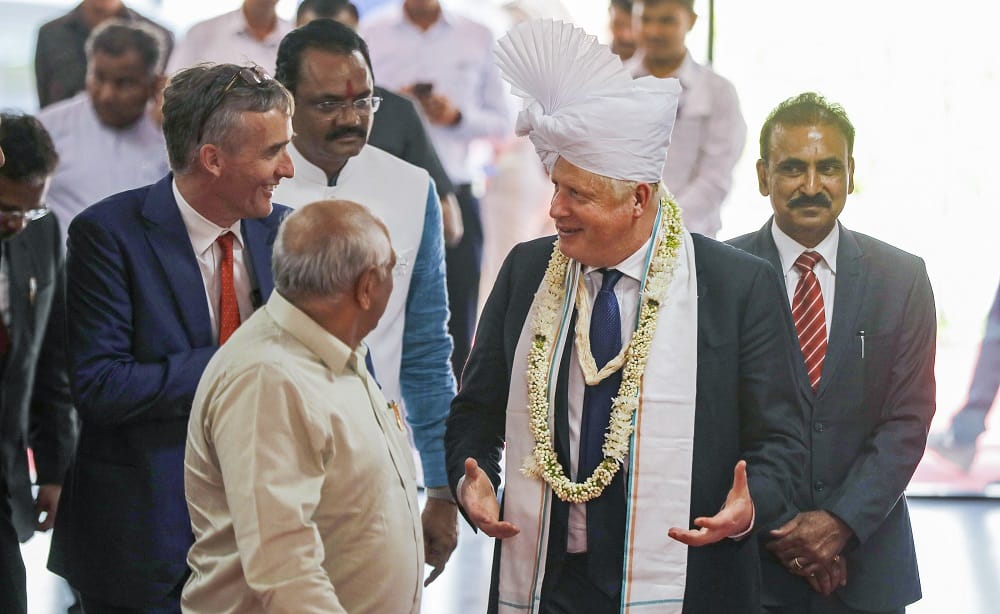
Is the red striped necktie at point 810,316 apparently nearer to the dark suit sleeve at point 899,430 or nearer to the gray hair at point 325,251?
the dark suit sleeve at point 899,430

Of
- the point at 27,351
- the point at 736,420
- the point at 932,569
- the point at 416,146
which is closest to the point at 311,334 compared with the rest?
the point at 736,420

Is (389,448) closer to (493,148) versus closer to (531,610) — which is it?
(531,610)

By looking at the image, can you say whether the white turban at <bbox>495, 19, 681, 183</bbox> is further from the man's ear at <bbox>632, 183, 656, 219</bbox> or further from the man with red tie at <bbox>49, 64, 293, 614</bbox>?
the man with red tie at <bbox>49, 64, 293, 614</bbox>

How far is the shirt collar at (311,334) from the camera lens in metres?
2.22

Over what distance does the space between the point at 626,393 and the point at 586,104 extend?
1.96 ft

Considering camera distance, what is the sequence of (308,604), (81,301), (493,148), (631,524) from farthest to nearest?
1. (493,148)
2. (81,301)
3. (631,524)
4. (308,604)

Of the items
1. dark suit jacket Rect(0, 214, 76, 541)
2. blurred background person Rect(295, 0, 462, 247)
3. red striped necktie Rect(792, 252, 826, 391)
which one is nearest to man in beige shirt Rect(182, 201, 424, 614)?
red striped necktie Rect(792, 252, 826, 391)

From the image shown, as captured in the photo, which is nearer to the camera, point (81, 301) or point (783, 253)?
point (81, 301)

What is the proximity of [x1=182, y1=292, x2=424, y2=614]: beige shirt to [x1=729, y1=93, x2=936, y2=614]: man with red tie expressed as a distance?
113 cm

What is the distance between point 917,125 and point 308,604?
5408 millimetres

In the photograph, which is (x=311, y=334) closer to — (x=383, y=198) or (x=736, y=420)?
(x=736, y=420)

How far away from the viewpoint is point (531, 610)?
2652mm

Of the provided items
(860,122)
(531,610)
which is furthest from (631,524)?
(860,122)

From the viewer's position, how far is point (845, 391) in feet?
10.3
